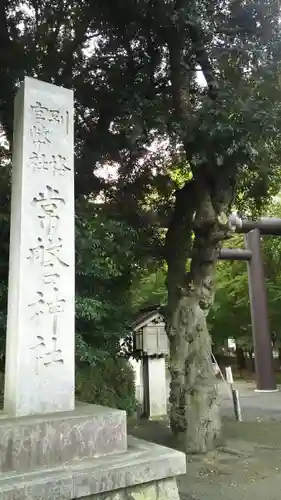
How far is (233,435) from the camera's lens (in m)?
8.03

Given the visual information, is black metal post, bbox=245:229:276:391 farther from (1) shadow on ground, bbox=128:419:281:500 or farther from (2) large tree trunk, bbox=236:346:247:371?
(2) large tree trunk, bbox=236:346:247:371

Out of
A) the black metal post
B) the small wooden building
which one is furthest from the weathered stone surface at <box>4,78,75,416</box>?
the black metal post

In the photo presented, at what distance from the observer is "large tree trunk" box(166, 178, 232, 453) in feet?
22.7

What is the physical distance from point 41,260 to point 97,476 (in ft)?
5.95

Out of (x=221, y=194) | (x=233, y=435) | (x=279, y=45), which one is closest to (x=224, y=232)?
(x=221, y=194)

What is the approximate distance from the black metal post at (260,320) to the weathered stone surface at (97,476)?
12223mm

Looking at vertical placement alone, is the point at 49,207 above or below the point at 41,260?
above

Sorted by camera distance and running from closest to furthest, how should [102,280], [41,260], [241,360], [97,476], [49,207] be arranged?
[97,476] → [41,260] → [49,207] → [102,280] → [241,360]

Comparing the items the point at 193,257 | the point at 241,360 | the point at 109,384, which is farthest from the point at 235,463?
the point at 241,360

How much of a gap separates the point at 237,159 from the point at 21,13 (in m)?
4.76

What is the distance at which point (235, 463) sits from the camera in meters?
6.35

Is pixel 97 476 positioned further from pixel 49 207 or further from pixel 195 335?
pixel 195 335

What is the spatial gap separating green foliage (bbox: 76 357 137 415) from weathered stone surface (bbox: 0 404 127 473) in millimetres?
4995

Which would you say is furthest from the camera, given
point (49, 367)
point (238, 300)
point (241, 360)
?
point (241, 360)
